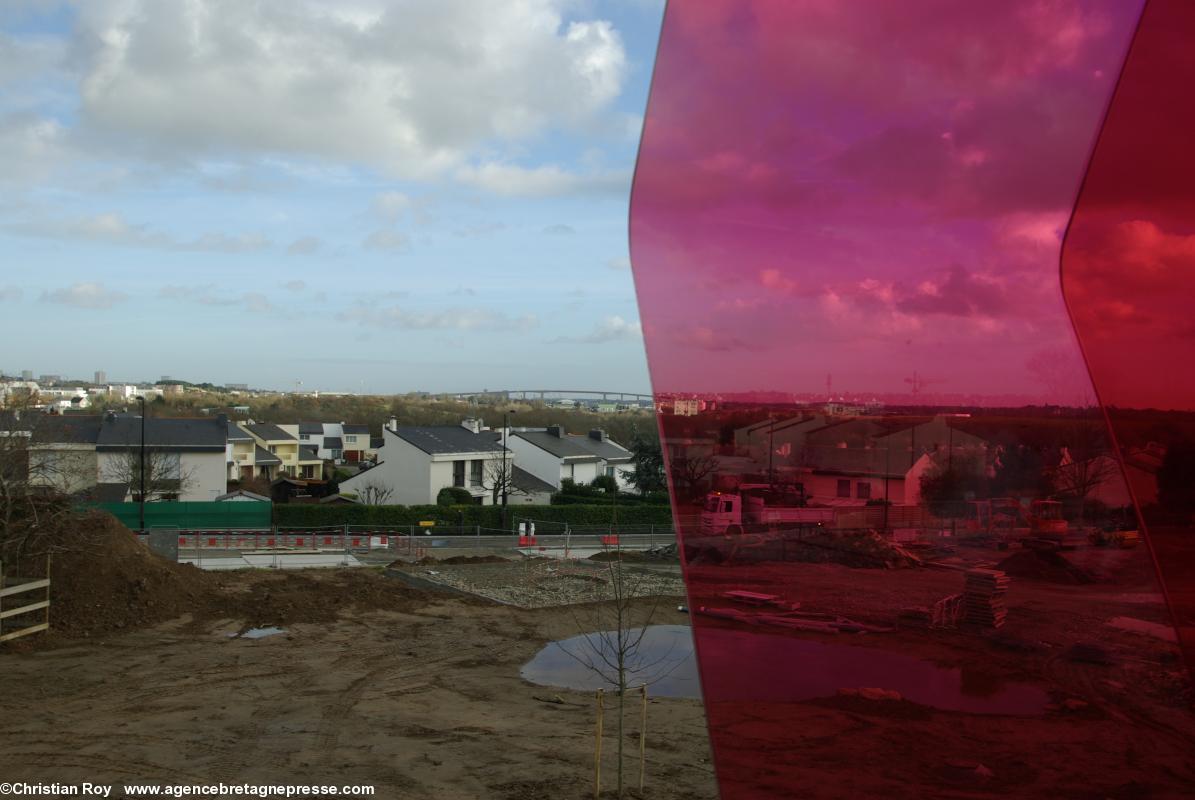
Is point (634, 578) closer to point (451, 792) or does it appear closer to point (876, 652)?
point (451, 792)

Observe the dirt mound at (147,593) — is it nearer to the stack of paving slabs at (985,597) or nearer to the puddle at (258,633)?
the puddle at (258,633)

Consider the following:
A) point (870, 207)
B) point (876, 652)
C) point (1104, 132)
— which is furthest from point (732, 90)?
point (876, 652)

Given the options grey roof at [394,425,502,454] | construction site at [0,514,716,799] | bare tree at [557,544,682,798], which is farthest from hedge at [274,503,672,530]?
construction site at [0,514,716,799]

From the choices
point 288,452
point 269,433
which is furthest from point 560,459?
point 269,433

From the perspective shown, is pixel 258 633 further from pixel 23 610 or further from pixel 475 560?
pixel 475 560

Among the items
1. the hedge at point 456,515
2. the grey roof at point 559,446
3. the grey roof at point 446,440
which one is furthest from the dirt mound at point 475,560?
the grey roof at point 559,446

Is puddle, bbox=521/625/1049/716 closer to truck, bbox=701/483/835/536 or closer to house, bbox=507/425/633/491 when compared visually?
truck, bbox=701/483/835/536
